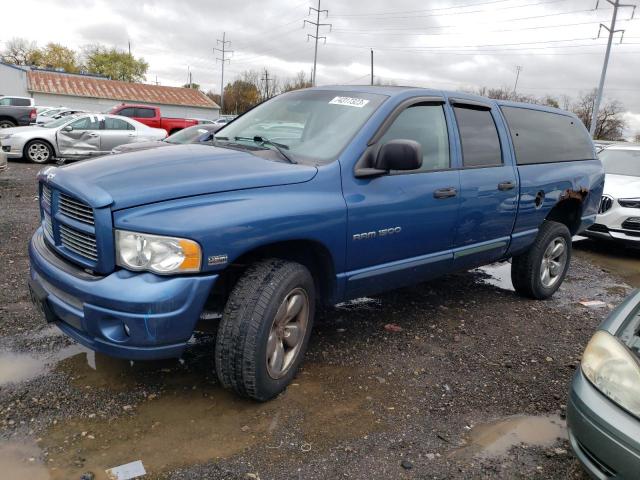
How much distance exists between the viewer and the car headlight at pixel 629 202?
7.62 metres

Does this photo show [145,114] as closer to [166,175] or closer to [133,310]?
[166,175]

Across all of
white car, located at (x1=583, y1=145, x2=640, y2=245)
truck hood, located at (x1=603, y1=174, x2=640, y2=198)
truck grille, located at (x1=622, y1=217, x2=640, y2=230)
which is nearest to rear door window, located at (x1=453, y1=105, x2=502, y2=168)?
truck hood, located at (x1=603, y1=174, x2=640, y2=198)

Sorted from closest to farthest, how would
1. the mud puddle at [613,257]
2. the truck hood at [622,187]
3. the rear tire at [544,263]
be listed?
the rear tire at [544,263], the mud puddle at [613,257], the truck hood at [622,187]

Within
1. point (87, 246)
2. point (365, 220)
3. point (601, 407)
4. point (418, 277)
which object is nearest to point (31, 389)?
point (87, 246)

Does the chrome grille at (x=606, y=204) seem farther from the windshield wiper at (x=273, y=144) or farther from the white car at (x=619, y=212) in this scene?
the windshield wiper at (x=273, y=144)

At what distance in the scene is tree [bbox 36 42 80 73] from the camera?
8381 cm

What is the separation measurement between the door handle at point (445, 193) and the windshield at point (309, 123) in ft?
2.43

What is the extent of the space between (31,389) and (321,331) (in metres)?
2.03

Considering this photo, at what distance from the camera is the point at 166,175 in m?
2.76

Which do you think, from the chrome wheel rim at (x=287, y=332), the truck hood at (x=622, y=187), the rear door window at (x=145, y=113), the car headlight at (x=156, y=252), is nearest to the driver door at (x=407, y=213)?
the chrome wheel rim at (x=287, y=332)

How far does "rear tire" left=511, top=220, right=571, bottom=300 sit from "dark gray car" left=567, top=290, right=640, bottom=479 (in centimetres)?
266

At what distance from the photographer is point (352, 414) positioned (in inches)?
119

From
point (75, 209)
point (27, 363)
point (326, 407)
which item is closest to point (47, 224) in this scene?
point (75, 209)

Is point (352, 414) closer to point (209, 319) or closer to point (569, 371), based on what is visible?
point (209, 319)
